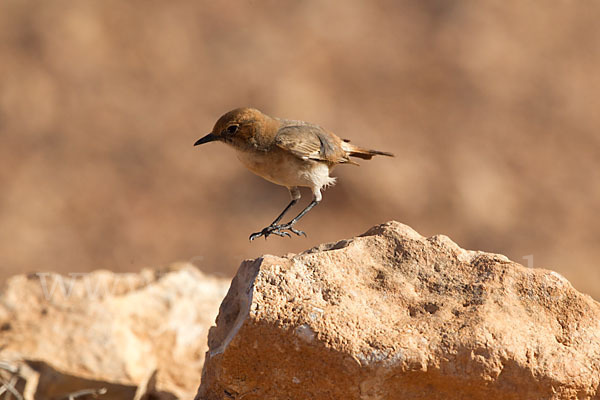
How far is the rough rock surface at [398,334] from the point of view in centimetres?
348

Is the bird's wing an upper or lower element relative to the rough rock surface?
upper

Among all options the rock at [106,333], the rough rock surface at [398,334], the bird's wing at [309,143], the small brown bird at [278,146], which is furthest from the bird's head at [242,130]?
the rock at [106,333]

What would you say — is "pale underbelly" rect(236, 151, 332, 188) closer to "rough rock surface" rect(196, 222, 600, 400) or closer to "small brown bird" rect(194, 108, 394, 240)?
"small brown bird" rect(194, 108, 394, 240)

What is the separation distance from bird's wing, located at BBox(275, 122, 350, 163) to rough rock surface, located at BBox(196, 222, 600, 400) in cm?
151

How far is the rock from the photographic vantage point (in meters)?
5.56

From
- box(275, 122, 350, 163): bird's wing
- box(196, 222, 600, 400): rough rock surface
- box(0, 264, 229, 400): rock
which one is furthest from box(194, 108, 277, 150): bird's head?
box(0, 264, 229, 400): rock

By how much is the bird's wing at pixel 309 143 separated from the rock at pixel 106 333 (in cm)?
189

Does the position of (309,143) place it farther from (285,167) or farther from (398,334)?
(398,334)

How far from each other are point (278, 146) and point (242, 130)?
29 cm

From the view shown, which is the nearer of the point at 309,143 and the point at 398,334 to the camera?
the point at 398,334

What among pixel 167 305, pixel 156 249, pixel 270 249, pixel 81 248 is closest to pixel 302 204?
pixel 270 249


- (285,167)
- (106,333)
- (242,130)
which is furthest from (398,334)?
(106,333)

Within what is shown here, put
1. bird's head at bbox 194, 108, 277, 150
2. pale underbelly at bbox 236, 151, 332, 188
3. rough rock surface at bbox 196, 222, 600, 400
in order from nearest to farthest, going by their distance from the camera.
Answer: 1. rough rock surface at bbox 196, 222, 600, 400
2. bird's head at bbox 194, 108, 277, 150
3. pale underbelly at bbox 236, 151, 332, 188

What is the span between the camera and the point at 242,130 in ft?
17.4
